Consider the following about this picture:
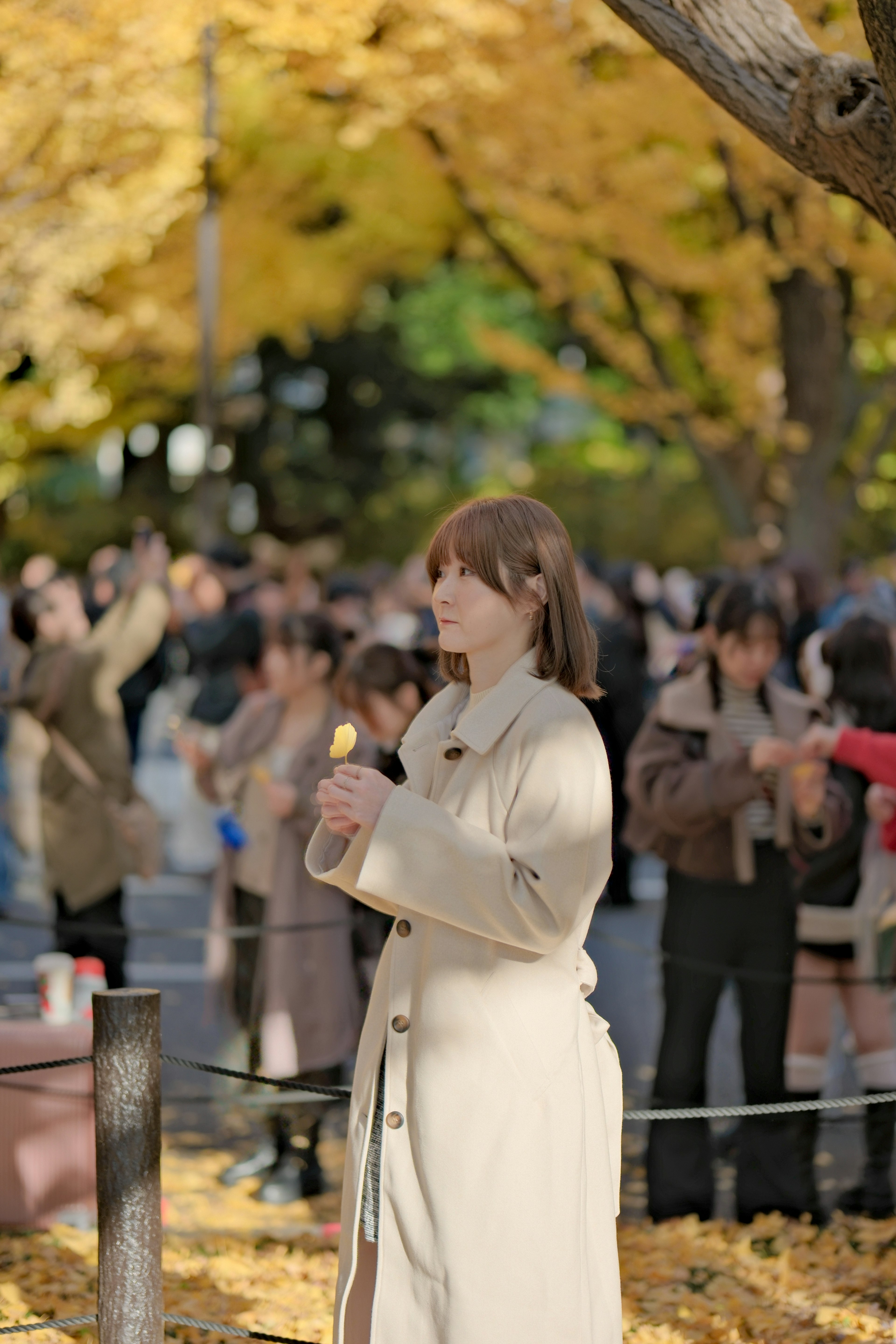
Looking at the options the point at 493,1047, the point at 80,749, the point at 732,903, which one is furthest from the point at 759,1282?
the point at 80,749

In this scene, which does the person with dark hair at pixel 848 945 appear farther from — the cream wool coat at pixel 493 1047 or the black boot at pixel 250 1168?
the cream wool coat at pixel 493 1047

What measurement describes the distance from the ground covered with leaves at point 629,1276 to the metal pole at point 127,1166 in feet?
2.87

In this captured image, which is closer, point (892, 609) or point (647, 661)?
point (892, 609)

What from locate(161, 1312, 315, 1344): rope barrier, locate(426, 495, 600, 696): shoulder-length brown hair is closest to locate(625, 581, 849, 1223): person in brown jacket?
locate(161, 1312, 315, 1344): rope barrier

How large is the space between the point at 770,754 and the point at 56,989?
248cm

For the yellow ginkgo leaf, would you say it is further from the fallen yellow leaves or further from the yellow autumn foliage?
the yellow autumn foliage

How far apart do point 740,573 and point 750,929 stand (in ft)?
6.04

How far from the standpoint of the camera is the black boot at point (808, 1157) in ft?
16.7

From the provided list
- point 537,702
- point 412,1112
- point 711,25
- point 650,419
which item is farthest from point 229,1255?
point 650,419

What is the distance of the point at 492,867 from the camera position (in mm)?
2533

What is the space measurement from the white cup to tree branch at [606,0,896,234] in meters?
3.38

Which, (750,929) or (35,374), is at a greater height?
(750,929)

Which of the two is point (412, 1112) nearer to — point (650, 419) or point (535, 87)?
point (535, 87)

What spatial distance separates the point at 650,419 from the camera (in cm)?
1769
